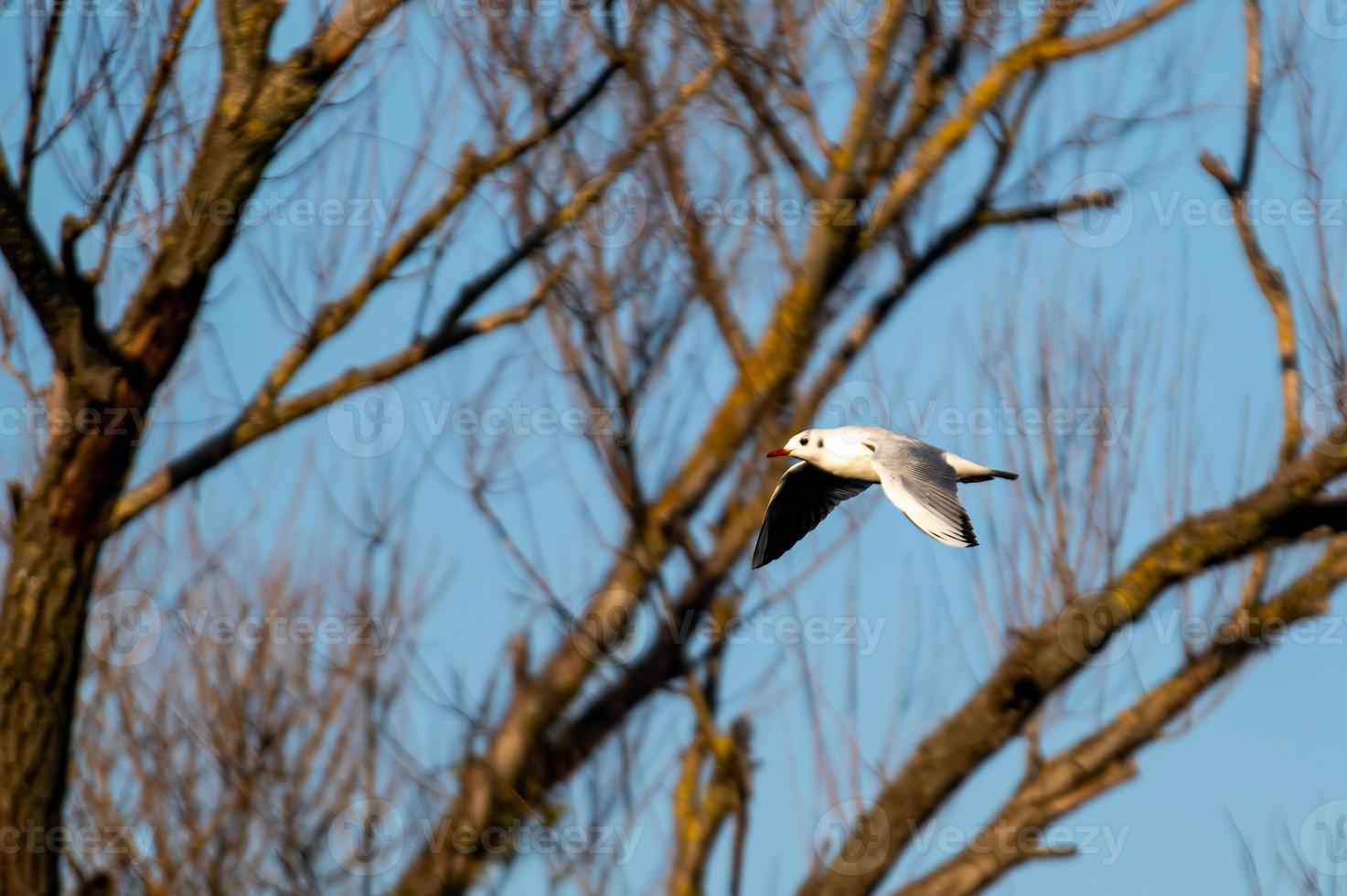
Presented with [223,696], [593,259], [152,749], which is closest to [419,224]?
[593,259]

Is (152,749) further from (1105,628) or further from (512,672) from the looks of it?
(1105,628)

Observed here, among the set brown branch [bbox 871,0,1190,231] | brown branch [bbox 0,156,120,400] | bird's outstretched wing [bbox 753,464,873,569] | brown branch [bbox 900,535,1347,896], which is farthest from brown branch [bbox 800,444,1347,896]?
brown branch [bbox 0,156,120,400]

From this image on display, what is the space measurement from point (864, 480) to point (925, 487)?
0.75 meters

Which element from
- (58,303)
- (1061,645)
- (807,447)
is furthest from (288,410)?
(1061,645)

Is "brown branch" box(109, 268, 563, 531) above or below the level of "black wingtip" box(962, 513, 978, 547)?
above

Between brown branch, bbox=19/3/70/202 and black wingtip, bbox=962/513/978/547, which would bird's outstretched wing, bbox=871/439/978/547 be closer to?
black wingtip, bbox=962/513/978/547

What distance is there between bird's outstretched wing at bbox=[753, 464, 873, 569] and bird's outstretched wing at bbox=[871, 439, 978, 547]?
45 cm

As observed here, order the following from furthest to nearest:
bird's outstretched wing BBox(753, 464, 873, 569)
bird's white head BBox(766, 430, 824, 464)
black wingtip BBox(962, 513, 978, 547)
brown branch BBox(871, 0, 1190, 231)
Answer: brown branch BBox(871, 0, 1190, 231) < bird's outstretched wing BBox(753, 464, 873, 569) < bird's white head BBox(766, 430, 824, 464) < black wingtip BBox(962, 513, 978, 547)

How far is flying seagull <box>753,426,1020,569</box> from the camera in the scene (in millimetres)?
4023

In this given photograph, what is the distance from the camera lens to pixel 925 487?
420cm

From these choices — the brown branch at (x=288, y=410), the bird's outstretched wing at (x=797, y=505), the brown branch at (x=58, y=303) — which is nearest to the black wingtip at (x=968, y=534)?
the bird's outstretched wing at (x=797, y=505)

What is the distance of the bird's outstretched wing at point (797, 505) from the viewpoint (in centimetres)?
485

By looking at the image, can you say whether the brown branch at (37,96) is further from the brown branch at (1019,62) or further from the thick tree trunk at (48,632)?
the brown branch at (1019,62)

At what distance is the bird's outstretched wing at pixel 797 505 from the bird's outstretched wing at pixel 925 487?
1.47 ft
